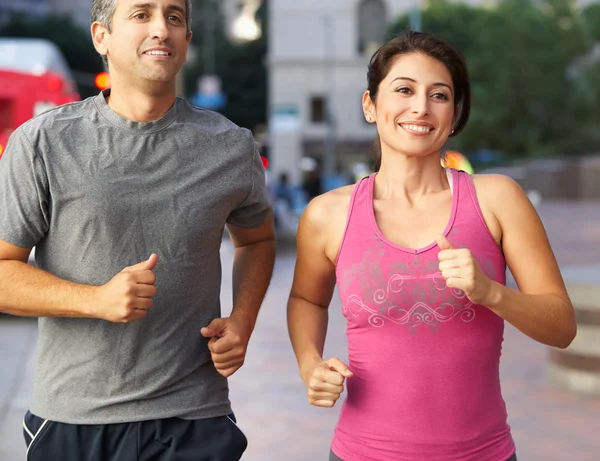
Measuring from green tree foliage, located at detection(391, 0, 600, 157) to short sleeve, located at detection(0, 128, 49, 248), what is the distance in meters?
39.8

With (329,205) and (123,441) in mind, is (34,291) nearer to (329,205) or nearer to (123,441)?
(123,441)

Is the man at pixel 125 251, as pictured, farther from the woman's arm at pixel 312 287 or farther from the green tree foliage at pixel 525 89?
the green tree foliage at pixel 525 89

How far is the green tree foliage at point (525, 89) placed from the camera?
142 feet

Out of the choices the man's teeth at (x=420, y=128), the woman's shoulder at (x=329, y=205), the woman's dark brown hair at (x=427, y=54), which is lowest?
the woman's shoulder at (x=329, y=205)

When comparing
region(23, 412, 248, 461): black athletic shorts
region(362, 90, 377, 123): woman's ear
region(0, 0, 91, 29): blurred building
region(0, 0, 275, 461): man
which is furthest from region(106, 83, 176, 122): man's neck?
region(0, 0, 91, 29): blurred building

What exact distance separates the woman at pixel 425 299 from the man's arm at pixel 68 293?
1.63 feet

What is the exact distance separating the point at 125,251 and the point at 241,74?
207 ft

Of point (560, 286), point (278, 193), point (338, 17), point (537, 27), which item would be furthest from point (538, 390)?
point (338, 17)

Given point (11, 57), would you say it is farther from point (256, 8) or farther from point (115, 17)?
point (256, 8)

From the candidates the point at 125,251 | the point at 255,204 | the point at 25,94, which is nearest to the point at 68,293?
the point at 125,251

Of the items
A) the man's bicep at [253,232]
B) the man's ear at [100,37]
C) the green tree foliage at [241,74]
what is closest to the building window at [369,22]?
the green tree foliage at [241,74]

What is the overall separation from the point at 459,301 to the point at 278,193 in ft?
85.4

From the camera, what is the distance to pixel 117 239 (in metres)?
2.97

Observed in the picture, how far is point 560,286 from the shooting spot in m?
2.96
